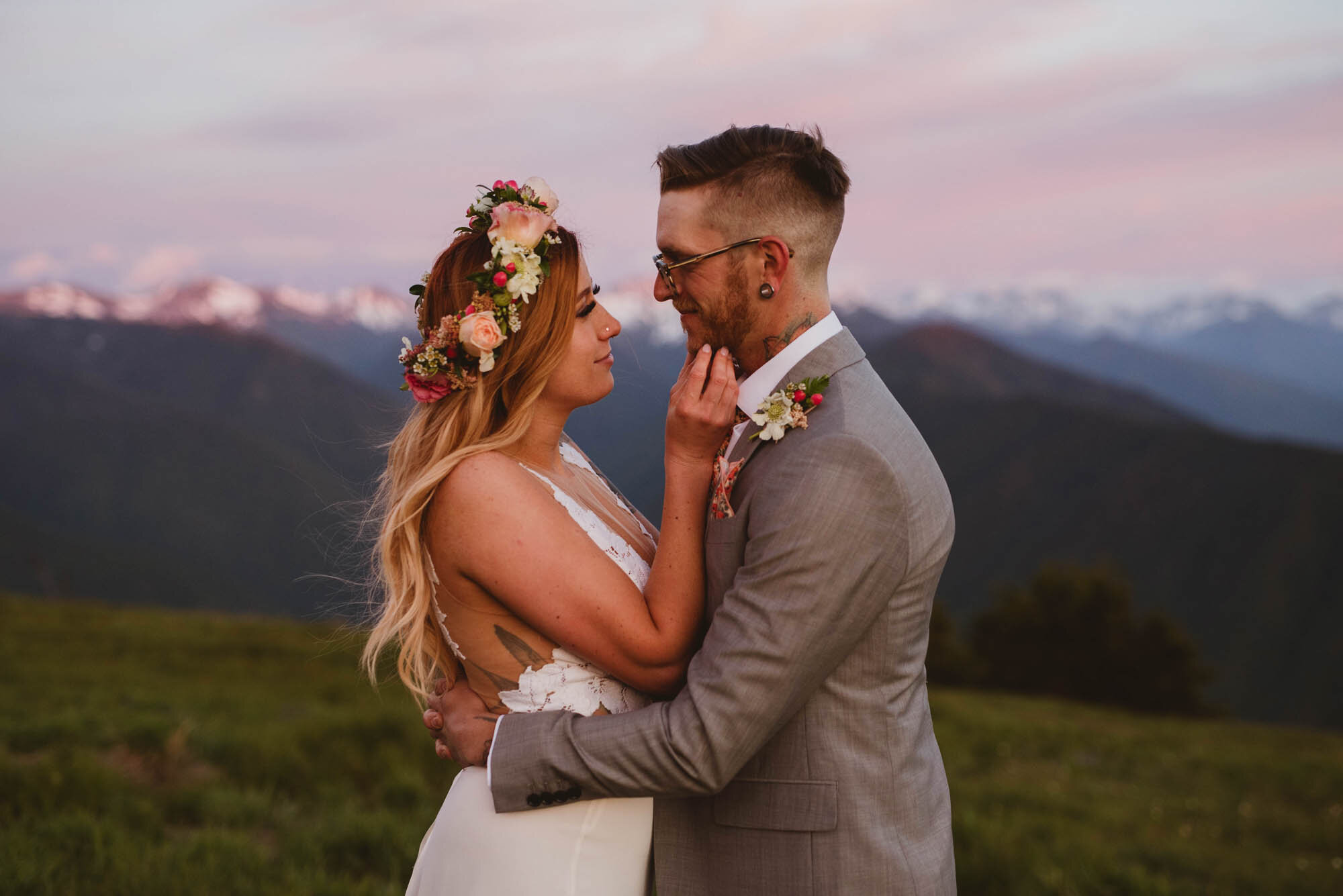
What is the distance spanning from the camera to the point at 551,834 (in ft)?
10.8

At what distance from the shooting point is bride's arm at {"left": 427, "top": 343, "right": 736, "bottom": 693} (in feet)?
10.4

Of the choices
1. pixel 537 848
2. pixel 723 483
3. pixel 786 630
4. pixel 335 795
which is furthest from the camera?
pixel 335 795

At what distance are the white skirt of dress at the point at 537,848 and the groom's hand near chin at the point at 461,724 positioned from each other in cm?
9

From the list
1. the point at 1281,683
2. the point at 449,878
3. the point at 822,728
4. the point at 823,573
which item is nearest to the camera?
the point at 823,573

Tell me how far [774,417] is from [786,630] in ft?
2.19

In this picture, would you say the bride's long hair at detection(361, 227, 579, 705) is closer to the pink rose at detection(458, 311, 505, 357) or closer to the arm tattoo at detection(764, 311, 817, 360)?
the pink rose at detection(458, 311, 505, 357)

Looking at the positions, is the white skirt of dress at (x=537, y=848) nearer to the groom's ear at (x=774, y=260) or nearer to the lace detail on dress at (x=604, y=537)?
the lace detail on dress at (x=604, y=537)

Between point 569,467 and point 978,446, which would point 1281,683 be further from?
point 569,467

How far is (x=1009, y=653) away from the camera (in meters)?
48.8

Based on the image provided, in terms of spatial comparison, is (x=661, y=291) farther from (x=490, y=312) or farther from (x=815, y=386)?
(x=815, y=386)

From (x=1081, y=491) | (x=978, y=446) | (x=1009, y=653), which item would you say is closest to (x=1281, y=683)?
(x=1081, y=491)

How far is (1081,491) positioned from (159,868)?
179m

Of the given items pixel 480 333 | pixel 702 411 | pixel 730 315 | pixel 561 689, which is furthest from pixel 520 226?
pixel 561 689

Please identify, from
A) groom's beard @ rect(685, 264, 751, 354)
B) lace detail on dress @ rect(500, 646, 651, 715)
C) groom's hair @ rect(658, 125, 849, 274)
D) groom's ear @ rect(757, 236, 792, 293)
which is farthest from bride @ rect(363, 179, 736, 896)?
groom's hair @ rect(658, 125, 849, 274)
